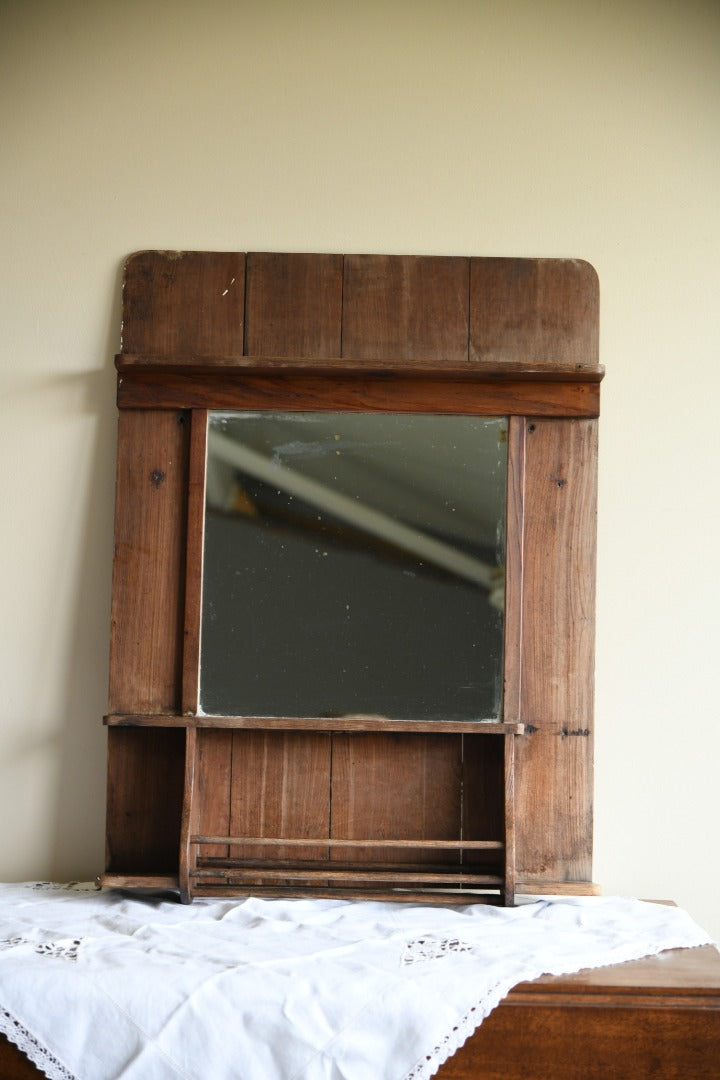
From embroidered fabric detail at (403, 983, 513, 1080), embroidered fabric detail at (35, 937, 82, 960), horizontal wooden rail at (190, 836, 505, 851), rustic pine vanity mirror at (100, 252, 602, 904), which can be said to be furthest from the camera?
rustic pine vanity mirror at (100, 252, 602, 904)

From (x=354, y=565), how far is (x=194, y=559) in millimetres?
301

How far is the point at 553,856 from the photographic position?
1.77m

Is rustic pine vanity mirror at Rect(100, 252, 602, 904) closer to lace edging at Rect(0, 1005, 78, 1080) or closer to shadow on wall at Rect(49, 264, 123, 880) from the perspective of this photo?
shadow on wall at Rect(49, 264, 123, 880)

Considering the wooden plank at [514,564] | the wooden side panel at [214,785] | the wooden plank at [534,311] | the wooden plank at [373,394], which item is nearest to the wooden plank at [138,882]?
the wooden side panel at [214,785]

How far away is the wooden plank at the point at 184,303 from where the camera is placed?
184 cm

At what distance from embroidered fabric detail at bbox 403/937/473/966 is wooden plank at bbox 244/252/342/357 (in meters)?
1.05

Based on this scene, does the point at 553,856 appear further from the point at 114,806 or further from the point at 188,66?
the point at 188,66

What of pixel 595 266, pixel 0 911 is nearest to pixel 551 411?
pixel 595 266

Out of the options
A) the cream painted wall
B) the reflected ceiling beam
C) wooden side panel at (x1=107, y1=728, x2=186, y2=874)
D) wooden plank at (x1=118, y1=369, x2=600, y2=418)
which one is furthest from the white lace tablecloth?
wooden plank at (x1=118, y1=369, x2=600, y2=418)

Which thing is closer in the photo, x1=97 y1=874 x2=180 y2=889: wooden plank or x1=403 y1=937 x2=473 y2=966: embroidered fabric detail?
x1=403 y1=937 x2=473 y2=966: embroidered fabric detail

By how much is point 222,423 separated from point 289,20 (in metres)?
0.84

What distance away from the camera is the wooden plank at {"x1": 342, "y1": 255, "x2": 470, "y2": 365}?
1.83m

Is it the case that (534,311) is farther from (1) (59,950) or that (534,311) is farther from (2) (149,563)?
(1) (59,950)

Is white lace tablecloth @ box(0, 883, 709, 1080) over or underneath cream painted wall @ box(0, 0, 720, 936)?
underneath
